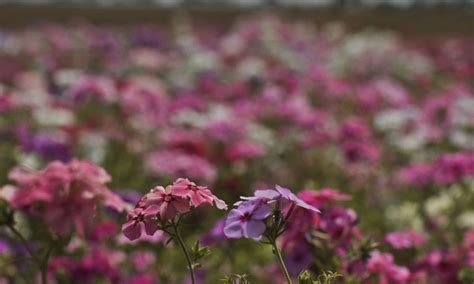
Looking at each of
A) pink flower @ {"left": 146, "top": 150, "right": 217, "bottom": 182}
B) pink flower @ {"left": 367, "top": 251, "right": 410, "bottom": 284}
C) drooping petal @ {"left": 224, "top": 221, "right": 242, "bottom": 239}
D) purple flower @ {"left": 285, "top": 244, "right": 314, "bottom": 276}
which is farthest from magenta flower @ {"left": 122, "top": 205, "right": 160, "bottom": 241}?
pink flower @ {"left": 146, "top": 150, "right": 217, "bottom": 182}

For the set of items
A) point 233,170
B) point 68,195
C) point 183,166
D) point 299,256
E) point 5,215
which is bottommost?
point 233,170

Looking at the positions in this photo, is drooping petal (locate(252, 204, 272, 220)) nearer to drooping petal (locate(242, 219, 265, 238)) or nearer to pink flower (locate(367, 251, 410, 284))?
drooping petal (locate(242, 219, 265, 238))

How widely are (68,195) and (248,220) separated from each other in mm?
622

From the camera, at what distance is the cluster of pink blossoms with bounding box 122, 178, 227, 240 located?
6.61 feet

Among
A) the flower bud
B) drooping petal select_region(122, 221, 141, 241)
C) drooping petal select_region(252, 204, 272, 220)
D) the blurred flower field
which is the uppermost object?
drooping petal select_region(252, 204, 272, 220)

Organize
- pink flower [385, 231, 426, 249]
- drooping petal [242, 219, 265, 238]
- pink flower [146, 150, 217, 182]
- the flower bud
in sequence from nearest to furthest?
1. drooping petal [242, 219, 265, 238]
2. the flower bud
3. pink flower [385, 231, 426, 249]
4. pink flower [146, 150, 217, 182]

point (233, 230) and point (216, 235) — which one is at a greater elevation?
point (233, 230)

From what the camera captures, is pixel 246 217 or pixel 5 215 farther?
pixel 5 215

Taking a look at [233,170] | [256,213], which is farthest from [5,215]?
[233,170]

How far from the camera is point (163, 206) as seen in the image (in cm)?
200

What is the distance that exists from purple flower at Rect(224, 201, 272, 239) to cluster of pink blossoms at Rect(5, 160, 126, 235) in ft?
1.71

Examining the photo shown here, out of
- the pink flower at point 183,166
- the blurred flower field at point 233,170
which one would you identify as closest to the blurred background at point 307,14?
the blurred flower field at point 233,170

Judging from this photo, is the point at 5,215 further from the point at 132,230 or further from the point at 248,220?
the point at 248,220

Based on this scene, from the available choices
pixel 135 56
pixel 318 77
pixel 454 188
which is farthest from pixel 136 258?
pixel 135 56
